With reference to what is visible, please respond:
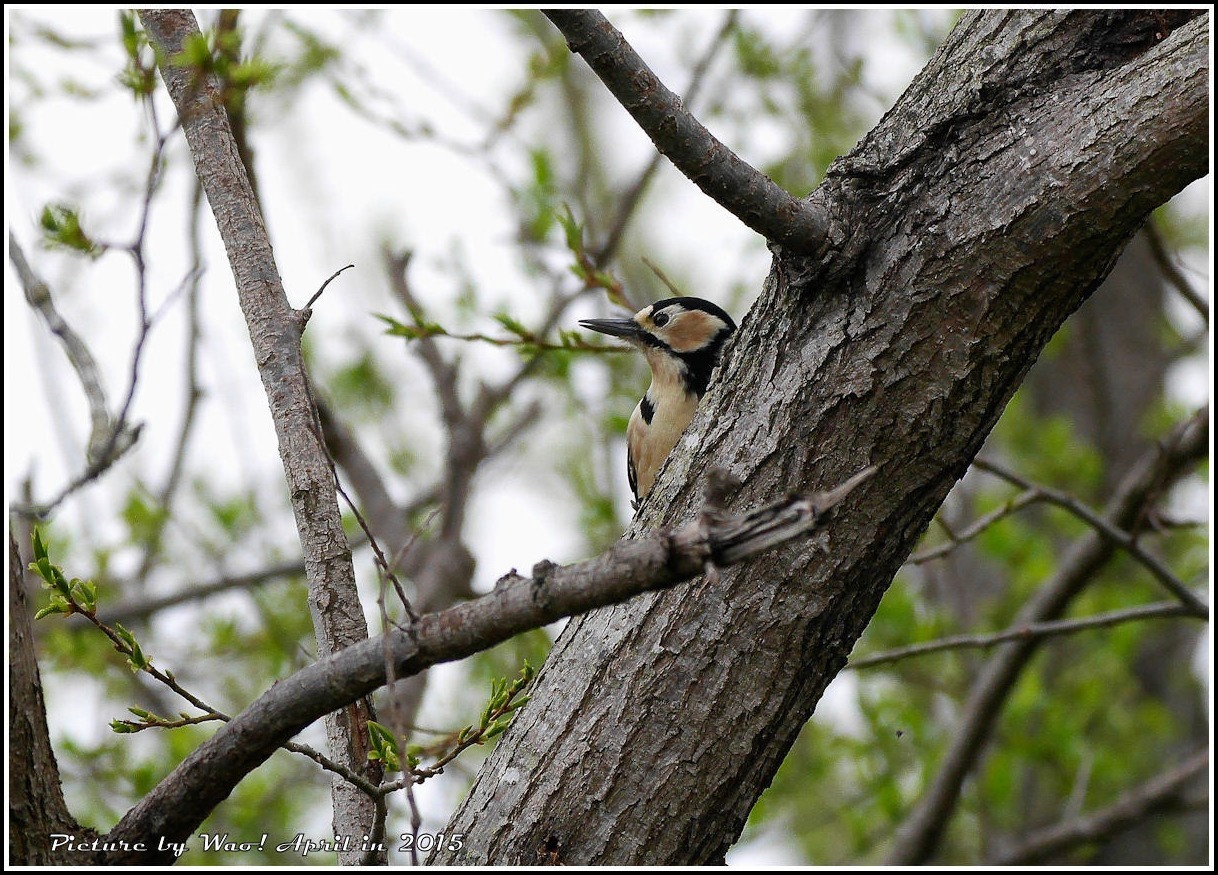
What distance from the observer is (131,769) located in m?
5.18

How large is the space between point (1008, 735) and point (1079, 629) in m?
2.45

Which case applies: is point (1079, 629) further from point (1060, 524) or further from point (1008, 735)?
point (1060, 524)

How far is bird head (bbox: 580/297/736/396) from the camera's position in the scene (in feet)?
15.1

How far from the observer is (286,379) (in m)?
2.38

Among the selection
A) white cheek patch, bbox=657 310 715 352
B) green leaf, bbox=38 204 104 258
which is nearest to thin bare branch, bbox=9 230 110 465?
green leaf, bbox=38 204 104 258

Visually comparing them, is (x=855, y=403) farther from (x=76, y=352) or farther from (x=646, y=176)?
(x=646, y=176)

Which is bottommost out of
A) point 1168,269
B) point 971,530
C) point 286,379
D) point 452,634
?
point 452,634

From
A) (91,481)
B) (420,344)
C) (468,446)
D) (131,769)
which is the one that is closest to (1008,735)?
(468,446)

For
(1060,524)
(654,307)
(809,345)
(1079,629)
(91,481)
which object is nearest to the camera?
(809,345)

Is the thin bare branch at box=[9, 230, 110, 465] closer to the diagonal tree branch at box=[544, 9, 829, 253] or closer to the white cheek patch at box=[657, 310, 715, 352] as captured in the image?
the diagonal tree branch at box=[544, 9, 829, 253]

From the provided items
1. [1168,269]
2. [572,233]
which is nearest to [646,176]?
[572,233]

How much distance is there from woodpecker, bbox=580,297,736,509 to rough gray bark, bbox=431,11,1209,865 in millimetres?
2261

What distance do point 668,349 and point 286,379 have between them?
2.43m

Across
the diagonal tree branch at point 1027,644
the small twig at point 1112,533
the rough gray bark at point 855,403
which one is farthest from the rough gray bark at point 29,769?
the diagonal tree branch at point 1027,644
